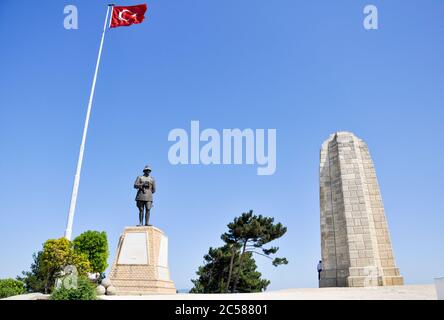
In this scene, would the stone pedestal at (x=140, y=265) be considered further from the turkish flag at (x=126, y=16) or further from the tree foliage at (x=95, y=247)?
the tree foliage at (x=95, y=247)

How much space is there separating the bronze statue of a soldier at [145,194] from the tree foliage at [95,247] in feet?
72.2

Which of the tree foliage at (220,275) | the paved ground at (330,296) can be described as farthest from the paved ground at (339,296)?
the tree foliage at (220,275)

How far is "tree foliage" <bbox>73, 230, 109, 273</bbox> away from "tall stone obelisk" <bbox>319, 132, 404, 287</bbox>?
25.9m

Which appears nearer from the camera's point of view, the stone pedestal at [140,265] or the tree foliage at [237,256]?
the stone pedestal at [140,265]

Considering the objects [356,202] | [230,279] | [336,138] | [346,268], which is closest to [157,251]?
[346,268]

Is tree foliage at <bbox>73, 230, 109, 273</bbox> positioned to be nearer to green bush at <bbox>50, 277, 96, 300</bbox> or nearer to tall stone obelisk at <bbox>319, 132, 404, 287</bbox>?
tall stone obelisk at <bbox>319, 132, 404, 287</bbox>

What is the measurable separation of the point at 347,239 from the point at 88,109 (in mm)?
14352

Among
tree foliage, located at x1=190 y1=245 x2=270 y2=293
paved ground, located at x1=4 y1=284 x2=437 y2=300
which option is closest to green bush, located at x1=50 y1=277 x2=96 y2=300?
paved ground, located at x1=4 y1=284 x2=437 y2=300

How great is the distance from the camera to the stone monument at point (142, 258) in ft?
38.8

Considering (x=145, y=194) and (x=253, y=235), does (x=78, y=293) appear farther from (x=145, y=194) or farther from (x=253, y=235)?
(x=253, y=235)

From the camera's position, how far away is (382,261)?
1298 centimetres
